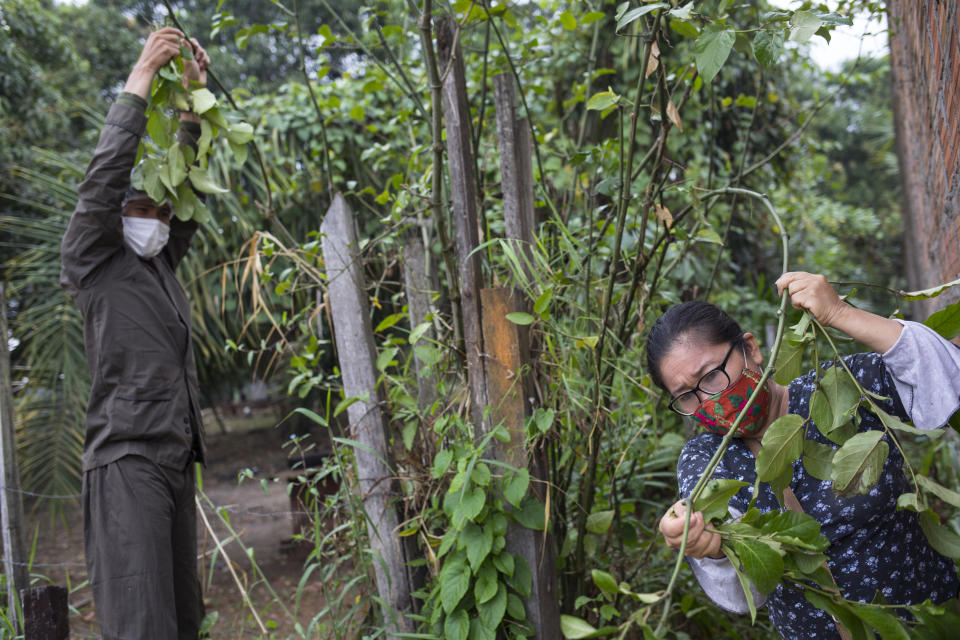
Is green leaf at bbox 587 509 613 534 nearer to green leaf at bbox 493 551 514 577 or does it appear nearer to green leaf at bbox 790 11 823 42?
green leaf at bbox 493 551 514 577

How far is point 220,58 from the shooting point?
44.4ft

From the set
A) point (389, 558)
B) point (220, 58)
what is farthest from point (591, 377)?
point (220, 58)

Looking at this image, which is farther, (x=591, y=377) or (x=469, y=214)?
(x=591, y=377)

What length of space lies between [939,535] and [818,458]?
23cm

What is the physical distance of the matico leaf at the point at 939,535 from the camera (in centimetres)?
113

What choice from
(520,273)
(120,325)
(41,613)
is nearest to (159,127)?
(120,325)

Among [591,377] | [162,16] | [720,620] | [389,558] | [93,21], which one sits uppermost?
[93,21]

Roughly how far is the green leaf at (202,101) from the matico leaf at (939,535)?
2.10 metres

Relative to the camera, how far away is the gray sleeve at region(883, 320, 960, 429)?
1.19 metres

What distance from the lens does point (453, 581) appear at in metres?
1.85

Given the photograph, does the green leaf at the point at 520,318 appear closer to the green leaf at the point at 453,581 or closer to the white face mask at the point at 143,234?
the green leaf at the point at 453,581

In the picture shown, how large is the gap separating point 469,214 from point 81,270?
4.03ft

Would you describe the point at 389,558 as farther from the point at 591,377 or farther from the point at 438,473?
the point at 591,377

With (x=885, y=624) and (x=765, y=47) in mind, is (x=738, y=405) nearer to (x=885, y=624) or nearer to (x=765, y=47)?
(x=885, y=624)
